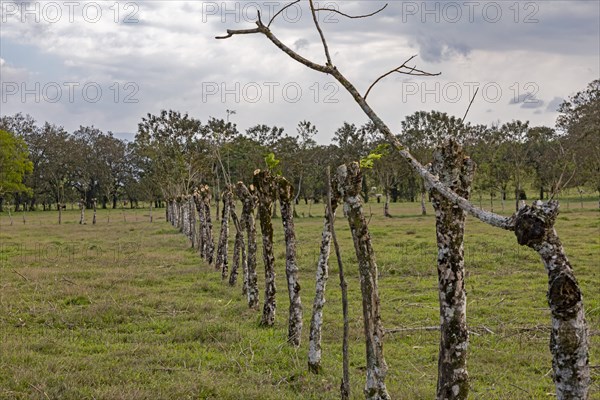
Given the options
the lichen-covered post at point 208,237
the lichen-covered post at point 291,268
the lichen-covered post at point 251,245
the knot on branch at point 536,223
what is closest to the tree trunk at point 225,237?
the lichen-covered post at point 208,237

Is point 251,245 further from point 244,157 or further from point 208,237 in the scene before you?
point 244,157

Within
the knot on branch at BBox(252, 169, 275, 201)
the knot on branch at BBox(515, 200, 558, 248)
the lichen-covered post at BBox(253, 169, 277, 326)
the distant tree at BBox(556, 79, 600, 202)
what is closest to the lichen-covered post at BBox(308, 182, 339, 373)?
the lichen-covered post at BBox(253, 169, 277, 326)

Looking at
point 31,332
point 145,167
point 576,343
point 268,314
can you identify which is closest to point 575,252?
point 268,314

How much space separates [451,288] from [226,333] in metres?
6.98

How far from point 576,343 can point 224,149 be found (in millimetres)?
61053

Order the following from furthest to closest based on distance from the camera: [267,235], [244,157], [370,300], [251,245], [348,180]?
[244,157] < [251,245] < [267,235] < [348,180] < [370,300]

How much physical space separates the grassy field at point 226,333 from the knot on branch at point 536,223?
6.92ft

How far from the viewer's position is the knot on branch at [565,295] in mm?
3898

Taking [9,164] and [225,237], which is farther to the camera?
[9,164]

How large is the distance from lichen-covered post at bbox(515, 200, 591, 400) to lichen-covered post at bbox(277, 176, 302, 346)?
23.5 ft

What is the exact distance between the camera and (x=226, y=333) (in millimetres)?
11656

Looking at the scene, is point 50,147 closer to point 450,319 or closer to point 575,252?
point 575,252

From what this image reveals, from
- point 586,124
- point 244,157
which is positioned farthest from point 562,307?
point 244,157

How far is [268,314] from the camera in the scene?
1273cm
